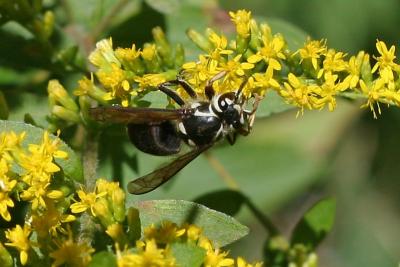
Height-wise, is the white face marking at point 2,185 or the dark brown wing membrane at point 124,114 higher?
the dark brown wing membrane at point 124,114

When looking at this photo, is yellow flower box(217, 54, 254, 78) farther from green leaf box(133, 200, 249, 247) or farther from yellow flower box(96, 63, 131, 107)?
green leaf box(133, 200, 249, 247)

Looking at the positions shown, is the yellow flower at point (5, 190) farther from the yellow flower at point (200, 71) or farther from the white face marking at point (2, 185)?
the yellow flower at point (200, 71)

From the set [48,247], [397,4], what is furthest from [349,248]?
[48,247]

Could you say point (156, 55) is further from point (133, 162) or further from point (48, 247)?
point (48, 247)

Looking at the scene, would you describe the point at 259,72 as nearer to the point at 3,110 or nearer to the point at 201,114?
the point at 201,114

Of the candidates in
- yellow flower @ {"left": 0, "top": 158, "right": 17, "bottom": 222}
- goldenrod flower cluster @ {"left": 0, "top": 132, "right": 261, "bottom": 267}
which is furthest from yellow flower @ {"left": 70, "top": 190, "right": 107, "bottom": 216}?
yellow flower @ {"left": 0, "top": 158, "right": 17, "bottom": 222}

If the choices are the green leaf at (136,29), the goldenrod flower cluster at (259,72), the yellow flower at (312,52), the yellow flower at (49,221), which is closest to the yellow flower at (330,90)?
the goldenrod flower cluster at (259,72)

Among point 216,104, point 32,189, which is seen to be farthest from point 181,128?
point 32,189
